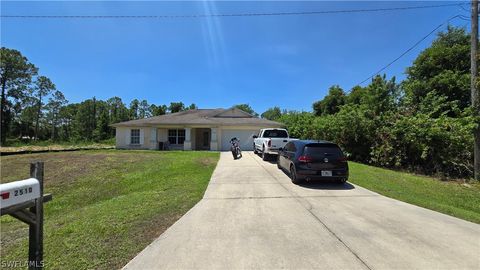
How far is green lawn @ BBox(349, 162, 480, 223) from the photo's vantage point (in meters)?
7.35

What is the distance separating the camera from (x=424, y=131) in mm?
13633

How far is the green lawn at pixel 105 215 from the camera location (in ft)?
14.2

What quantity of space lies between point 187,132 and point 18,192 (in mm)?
25071

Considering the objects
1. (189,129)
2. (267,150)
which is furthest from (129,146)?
(267,150)

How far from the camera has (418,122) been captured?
14242 mm

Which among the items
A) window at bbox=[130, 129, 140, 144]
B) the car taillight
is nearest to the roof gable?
window at bbox=[130, 129, 140, 144]

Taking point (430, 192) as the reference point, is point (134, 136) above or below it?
above

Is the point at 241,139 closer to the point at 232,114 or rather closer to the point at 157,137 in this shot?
the point at 232,114

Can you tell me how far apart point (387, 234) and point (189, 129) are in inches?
946

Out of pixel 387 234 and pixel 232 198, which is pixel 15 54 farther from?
pixel 387 234

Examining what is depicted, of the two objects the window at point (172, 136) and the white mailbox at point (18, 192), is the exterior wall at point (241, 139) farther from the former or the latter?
the white mailbox at point (18, 192)

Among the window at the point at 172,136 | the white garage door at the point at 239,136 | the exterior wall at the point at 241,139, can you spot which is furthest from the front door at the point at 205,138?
the white garage door at the point at 239,136

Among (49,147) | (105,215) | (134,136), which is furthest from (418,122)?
(49,147)

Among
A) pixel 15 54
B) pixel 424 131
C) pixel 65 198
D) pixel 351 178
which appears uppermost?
pixel 15 54
